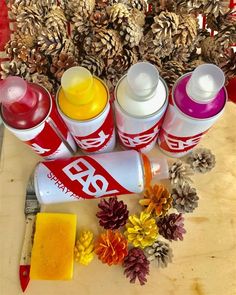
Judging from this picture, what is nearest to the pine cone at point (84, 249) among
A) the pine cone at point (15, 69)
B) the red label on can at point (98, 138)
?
the red label on can at point (98, 138)

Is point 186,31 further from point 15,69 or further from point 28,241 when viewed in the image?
point 28,241

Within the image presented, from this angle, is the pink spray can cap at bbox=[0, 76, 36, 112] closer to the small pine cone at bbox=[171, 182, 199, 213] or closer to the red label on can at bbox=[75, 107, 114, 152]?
the red label on can at bbox=[75, 107, 114, 152]

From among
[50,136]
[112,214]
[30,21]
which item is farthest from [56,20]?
[112,214]

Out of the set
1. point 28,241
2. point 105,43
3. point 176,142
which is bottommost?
point 28,241

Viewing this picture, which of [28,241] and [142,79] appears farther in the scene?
[28,241]

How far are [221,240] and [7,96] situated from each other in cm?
33

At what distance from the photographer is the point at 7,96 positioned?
1.39ft

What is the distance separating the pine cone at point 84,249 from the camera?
519 millimetres

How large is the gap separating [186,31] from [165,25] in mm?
33

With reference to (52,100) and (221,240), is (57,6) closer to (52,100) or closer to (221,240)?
(52,100)

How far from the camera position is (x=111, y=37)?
483mm

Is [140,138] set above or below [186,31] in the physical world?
below

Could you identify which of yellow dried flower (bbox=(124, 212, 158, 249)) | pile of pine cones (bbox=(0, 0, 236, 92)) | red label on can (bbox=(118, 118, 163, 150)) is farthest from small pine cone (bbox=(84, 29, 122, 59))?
yellow dried flower (bbox=(124, 212, 158, 249))

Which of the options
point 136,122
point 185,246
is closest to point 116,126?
point 136,122
